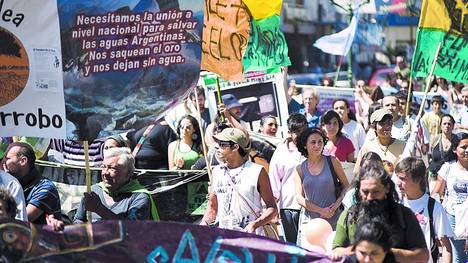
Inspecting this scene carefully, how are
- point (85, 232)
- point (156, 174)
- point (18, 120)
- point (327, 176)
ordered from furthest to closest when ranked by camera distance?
1. point (156, 174)
2. point (327, 176)
3. point (18, 120)
4. point (85, 232)

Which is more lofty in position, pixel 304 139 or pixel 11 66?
pixel 11 66

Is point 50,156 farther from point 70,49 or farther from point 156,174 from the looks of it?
point 70,49

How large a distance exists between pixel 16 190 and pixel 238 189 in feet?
5.33

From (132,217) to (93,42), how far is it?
1.29 meters

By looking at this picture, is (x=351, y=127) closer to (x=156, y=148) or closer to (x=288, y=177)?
(x=156, y=148)

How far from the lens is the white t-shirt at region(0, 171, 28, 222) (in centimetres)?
678

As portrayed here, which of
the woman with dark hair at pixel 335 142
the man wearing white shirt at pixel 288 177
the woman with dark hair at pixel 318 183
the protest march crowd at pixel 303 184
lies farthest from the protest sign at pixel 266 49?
the woman with dark hair at pixel 318 183

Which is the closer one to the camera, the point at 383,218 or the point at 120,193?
the point at 383,218

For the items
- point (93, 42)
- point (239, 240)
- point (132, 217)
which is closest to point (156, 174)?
point (132, 217)

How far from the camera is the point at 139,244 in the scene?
5766 mm

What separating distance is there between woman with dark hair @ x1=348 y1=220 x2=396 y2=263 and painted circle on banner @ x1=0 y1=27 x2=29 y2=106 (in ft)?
7.57

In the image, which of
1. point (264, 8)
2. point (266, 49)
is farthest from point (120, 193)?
point (266, 49)

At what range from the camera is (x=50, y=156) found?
10992mm

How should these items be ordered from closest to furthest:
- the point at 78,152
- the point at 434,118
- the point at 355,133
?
the point at 78,152 → the point at 355,133 → the point at 434,118
